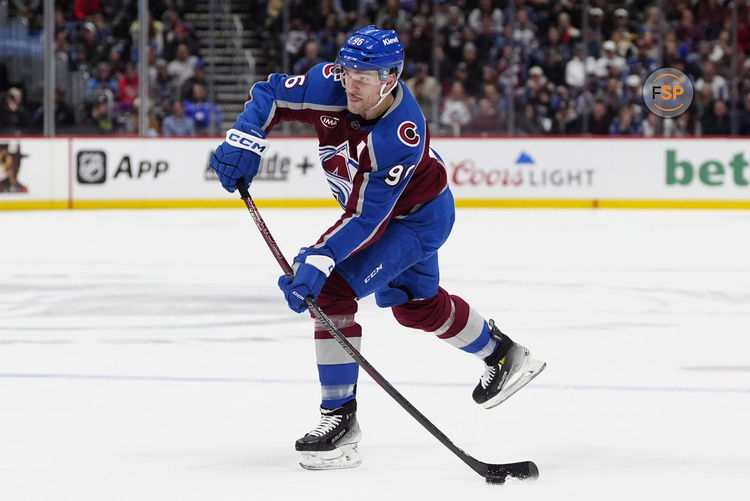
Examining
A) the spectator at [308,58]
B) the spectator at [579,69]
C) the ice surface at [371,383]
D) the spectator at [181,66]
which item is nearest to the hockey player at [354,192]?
the ice surface at [371,383]

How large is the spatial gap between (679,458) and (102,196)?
9.35m

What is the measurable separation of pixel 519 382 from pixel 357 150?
96 cm

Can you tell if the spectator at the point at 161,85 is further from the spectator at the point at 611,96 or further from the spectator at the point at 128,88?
the spectator at the point at 611,96

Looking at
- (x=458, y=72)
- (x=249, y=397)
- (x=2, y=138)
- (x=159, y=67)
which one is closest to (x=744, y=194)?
(x=458, y=72)

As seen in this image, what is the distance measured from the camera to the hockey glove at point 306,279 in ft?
9.47

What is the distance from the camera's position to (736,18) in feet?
42.0

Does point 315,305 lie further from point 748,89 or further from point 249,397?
point 748,89

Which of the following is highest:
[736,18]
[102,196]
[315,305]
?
[736,18]

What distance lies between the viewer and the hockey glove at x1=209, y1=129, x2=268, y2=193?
3.07 metres

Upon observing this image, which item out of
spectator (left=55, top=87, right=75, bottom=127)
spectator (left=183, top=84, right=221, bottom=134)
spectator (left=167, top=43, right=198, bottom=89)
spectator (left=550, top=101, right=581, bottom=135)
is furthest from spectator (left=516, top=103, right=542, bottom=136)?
spectator (left=55, top=87, right=75, bottom=127)

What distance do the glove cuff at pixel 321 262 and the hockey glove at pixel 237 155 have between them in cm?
31

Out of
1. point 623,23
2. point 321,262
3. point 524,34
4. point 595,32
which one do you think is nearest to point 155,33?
point 524,34

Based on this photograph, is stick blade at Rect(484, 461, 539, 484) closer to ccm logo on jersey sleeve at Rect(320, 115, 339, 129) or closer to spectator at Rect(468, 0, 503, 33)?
ccm logo on jersey sleeve at Rect(320, 115, 339, 129)

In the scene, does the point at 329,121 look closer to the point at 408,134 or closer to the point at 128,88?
the point at 408,134
